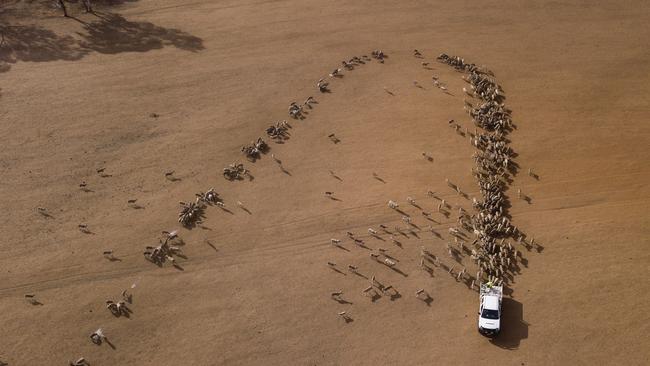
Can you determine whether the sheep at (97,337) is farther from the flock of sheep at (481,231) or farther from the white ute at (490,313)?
the white ute at (490,313)

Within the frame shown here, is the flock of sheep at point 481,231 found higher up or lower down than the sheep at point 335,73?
lower down

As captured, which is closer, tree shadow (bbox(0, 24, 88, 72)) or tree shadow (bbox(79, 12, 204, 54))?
tree shadow (bbox(0, 24, 88, 72))

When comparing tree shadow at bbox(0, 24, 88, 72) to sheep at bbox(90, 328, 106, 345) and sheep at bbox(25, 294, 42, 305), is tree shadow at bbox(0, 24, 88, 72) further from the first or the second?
sheep at bbox(90, 328, 106, 345)

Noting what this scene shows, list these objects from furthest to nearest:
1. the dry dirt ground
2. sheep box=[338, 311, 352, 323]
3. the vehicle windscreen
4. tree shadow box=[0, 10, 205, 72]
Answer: tree shadow box=[0, 10, 205, 72] < sheep box=[338, 311, 352, 323] < the dry dirt ground < the vehicle windscreen

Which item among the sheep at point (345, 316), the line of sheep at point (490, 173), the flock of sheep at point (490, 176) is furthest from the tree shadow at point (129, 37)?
the sheep at point (345, 316)

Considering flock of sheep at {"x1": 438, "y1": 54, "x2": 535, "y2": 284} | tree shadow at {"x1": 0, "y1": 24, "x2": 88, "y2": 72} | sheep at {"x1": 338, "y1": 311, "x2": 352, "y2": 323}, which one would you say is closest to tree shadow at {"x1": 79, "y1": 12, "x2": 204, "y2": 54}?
tree shadow at {"x1": 0, "y1": 24, "x2": 88, "y2": 72}

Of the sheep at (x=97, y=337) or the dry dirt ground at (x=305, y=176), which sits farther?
the dry dirt ground at (x=305, y=176)

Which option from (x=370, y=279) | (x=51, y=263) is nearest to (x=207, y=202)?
(x=51, y=263)

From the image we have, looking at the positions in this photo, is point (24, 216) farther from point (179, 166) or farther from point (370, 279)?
point (370, 279)
